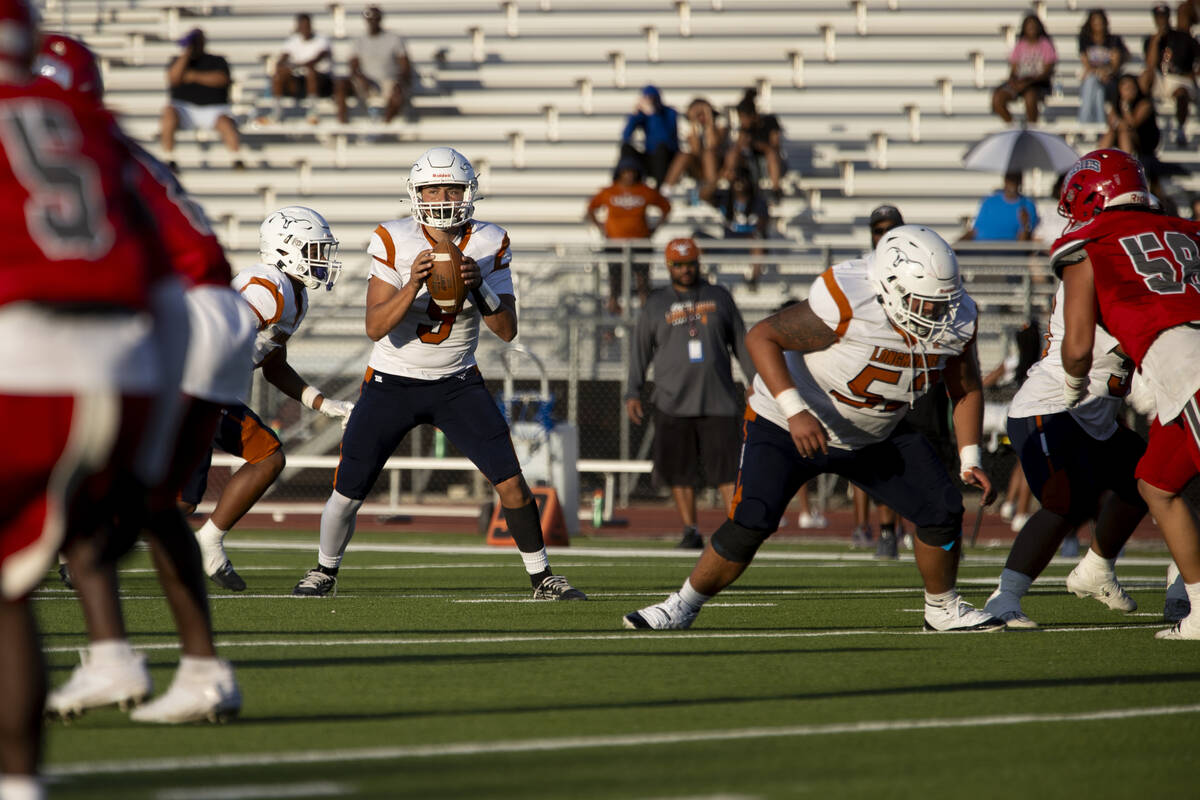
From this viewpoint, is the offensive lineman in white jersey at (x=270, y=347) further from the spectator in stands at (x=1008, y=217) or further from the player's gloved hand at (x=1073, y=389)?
the spectator in stands at (x=1008, y=217)

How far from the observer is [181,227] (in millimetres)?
4105

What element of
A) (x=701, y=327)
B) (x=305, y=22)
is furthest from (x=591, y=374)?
(x=305, y=22)

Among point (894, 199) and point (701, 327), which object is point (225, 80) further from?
point (701, 327)

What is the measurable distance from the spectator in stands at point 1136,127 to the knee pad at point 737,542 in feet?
37.3

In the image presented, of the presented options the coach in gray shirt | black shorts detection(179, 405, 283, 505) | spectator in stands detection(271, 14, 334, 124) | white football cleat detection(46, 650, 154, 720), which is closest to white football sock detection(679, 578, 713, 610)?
black shorts detection(179, 405, 283, 505)

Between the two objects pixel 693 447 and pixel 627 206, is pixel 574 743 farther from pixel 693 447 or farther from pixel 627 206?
pixel 627 206

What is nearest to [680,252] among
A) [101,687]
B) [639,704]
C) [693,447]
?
[693,447]

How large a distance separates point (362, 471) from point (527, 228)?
11.7 meters

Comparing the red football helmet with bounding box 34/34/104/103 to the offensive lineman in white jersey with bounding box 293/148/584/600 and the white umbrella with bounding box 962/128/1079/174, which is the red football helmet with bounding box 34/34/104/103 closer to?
the offensive lineman in white jersey with bounding box 293/148/584/600

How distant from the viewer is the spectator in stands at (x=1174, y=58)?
57.2 ft

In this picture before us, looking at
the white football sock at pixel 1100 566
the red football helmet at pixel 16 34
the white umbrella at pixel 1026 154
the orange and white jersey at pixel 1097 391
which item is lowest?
the white football sock at pixel 1100 566

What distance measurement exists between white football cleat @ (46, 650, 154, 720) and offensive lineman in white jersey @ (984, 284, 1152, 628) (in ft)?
12.6

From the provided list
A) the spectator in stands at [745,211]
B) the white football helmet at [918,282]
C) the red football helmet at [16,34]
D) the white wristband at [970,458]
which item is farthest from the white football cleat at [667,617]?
the spectator in stands at [745,211]

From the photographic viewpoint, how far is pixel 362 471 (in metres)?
7.39
